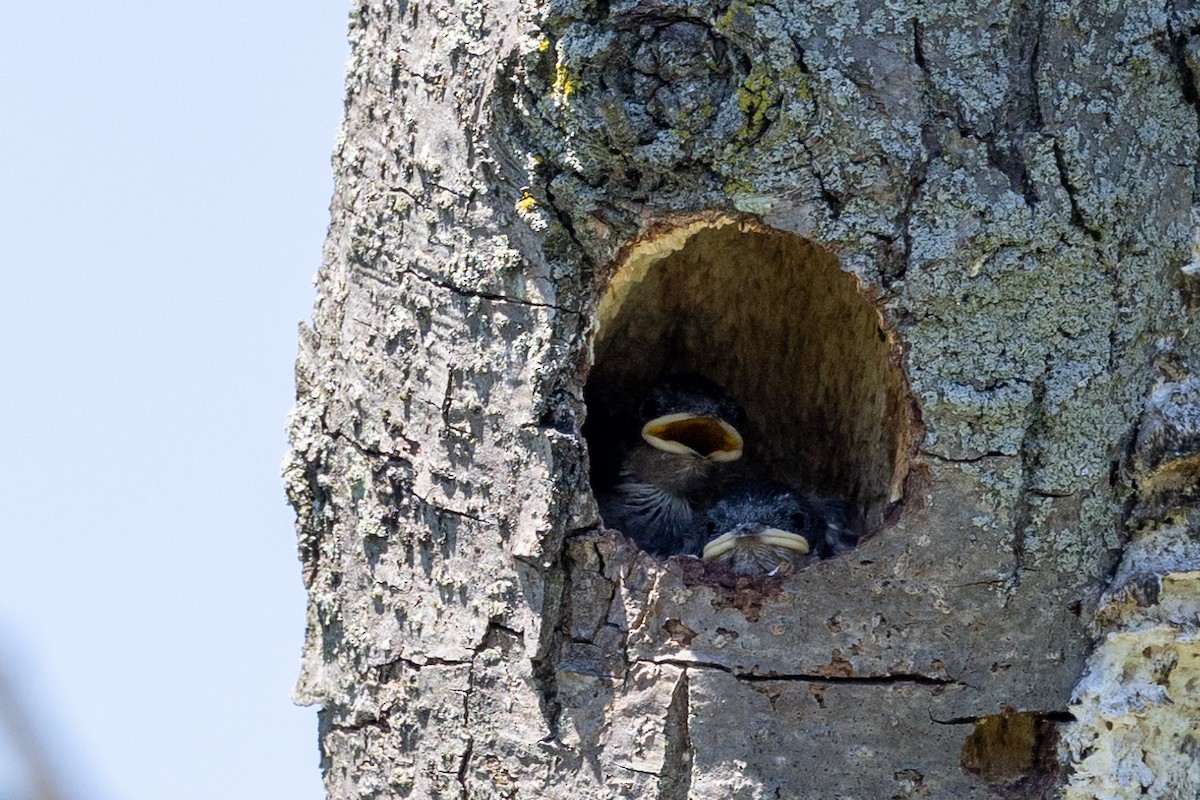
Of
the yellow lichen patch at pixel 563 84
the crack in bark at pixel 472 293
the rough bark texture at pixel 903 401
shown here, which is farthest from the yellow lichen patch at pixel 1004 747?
the yellow lichen patch at pixel 563 84

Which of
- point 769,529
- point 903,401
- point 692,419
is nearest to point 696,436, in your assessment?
point 692,419

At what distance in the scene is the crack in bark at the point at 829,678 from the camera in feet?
8.04

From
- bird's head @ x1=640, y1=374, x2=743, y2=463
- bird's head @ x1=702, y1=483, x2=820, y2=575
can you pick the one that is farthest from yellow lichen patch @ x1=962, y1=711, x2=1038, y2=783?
bird's head @ x1=640, y1=374, x2=743, y2=463

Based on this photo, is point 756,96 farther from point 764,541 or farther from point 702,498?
point 702,498

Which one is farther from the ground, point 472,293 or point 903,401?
point 472,293

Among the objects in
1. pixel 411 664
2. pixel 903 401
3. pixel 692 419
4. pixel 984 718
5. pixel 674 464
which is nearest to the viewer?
pixel 984 718

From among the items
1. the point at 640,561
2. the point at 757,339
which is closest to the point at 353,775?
the point at 640,561

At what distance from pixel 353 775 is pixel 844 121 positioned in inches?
65.2

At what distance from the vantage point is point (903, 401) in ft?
8.46

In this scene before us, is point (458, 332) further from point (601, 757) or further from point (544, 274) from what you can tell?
point (601, 757)

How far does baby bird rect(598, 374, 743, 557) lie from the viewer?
15.3 feet

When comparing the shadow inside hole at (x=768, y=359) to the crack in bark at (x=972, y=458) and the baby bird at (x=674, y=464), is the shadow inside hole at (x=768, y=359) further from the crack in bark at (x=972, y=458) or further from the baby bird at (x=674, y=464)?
the crack in bark at (x=972, y=458)

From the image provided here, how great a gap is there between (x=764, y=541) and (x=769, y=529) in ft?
0.31

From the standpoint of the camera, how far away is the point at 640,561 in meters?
2.59
